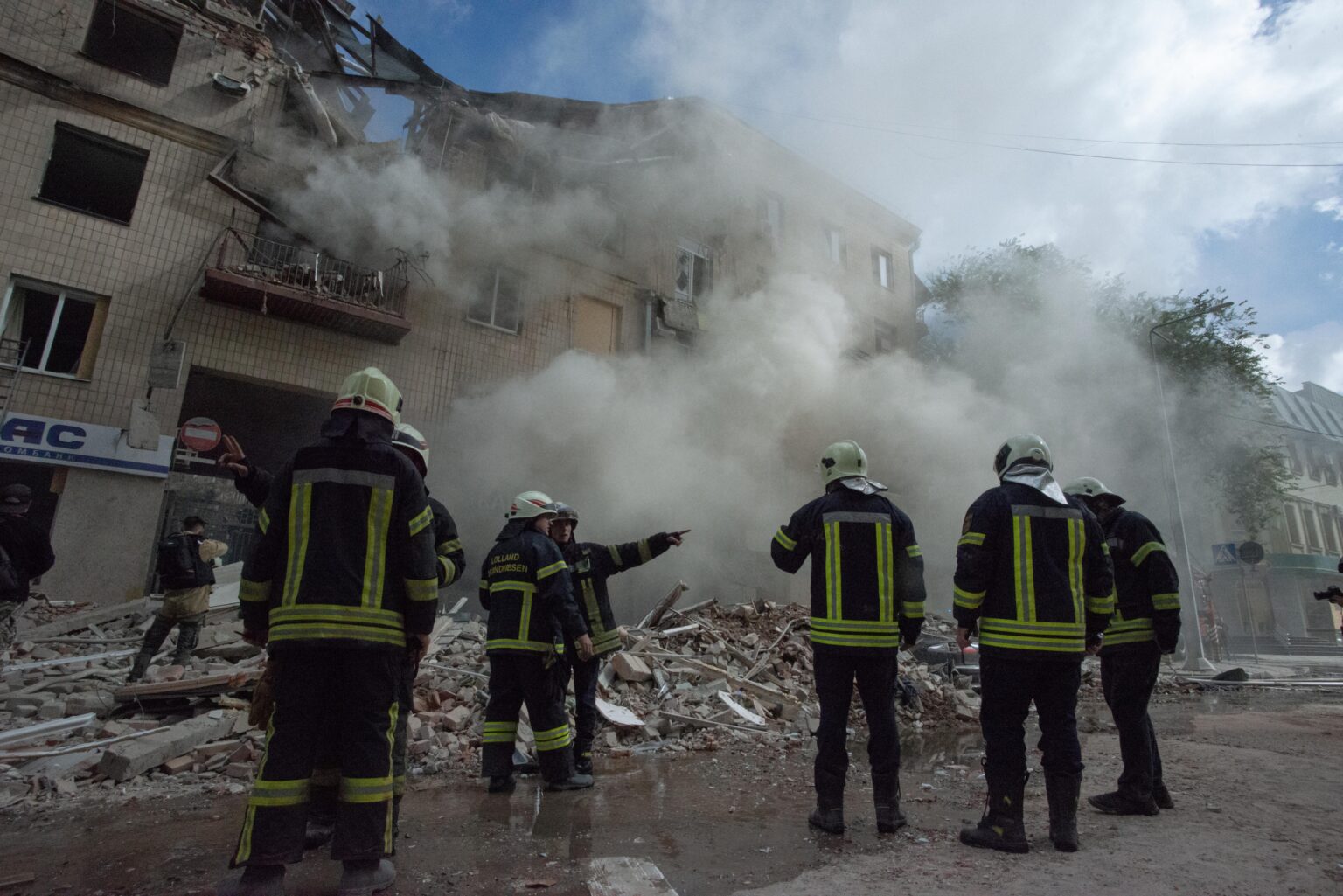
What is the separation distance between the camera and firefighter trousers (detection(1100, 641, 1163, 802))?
3270 millimetres

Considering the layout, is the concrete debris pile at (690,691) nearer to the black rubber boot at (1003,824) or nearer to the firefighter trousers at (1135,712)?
the firefighter trousers at (1135,712)

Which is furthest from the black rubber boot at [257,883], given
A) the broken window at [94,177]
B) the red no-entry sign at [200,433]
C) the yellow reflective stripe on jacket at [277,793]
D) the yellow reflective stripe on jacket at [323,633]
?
the broken window at [94,177]

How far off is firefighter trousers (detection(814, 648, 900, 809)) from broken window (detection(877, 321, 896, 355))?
60.0ft

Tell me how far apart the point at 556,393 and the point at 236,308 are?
503cm

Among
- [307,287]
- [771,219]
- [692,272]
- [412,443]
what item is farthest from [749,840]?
[771,219]

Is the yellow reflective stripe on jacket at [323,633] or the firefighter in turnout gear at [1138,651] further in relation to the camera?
the firefighter in turnout gear at [1138,651]

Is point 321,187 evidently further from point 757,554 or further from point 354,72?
point 757,554

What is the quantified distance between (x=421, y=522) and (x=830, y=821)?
6.98 feet

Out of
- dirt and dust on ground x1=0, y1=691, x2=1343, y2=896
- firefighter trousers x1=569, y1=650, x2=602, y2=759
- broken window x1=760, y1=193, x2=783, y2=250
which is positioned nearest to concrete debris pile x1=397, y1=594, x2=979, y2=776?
firefighter trousers x1=569, y1=650, x2=602, y2=759

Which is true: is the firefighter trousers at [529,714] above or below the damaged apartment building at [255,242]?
below

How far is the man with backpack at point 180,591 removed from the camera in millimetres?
6027

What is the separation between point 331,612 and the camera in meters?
2.20

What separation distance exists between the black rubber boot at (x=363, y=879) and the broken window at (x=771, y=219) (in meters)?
17.4

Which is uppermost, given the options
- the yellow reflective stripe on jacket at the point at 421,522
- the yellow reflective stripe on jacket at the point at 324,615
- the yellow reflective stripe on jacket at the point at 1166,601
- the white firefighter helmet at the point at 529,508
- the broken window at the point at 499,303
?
the broken window at the point at 499,303
